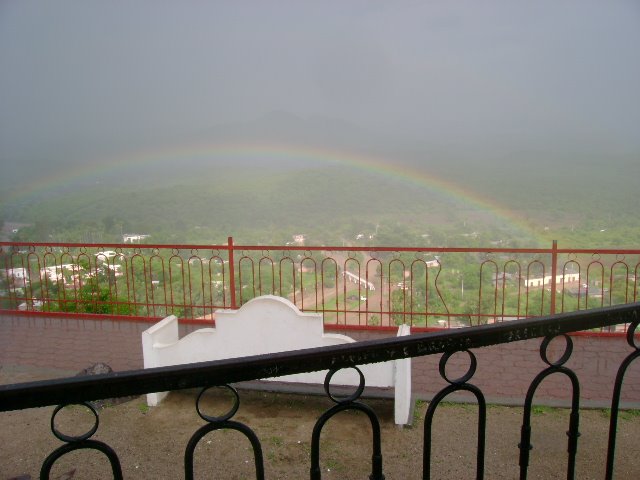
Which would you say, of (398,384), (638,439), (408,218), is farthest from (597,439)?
(408,218)

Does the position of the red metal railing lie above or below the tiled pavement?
above

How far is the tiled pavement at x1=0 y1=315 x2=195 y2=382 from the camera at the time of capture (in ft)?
19.4

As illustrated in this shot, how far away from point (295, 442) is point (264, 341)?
3.21ft

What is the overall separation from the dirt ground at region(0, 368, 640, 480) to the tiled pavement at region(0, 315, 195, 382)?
127 cm

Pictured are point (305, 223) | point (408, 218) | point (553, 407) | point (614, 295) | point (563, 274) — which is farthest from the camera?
point (408, 218)

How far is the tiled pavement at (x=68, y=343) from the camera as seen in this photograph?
5926mm

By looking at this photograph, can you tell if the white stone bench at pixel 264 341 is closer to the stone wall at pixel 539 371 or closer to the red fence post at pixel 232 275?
the stone wall at pixel 539 371

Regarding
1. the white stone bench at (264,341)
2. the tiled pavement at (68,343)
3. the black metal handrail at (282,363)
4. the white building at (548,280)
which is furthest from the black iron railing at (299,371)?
the white building at (548,280)

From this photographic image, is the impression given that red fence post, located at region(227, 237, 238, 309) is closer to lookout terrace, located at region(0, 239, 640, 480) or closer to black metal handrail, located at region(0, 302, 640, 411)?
lookout terrace, located at region(0, 239, 640, 480)

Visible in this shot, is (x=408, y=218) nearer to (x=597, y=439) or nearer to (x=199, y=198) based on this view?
(x=199, y=198)

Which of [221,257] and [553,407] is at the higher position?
[221,257]

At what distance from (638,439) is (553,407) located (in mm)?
720

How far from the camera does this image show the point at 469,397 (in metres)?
4.72

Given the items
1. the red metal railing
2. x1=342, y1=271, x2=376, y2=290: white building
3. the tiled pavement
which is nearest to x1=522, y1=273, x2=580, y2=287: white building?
the red metal railing
